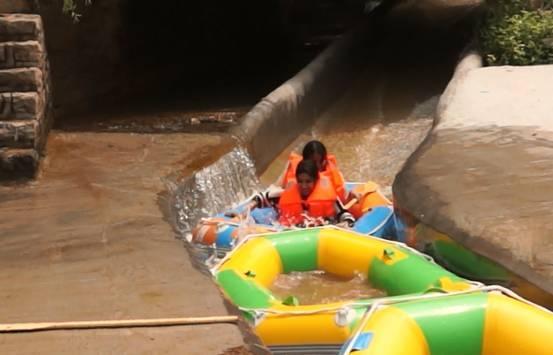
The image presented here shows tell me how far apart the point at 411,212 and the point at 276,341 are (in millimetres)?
1494

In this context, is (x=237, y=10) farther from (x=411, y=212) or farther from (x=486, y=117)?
(x=411, y=212)

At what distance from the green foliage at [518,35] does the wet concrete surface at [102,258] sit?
12.8 feet

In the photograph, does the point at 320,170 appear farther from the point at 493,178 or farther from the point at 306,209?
the point at 493,178

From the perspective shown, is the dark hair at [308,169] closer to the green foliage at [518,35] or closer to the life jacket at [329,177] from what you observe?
the life jacket at [329,177]

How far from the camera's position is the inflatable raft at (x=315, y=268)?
4.18m

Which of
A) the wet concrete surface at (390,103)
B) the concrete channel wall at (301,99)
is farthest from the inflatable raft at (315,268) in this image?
the concrete channel wall at (301,99)

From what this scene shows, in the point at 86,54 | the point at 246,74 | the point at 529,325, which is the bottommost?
the point at 246,74

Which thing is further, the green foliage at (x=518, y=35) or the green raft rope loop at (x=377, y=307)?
the green foliage at (x=518, y=35)

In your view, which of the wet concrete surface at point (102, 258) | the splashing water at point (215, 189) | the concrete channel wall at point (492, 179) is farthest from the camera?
the splashing water at point (215, 189)

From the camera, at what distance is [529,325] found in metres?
3.66

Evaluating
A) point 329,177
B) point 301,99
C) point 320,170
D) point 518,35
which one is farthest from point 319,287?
point 518,35

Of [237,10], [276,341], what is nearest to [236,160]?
[276,341]

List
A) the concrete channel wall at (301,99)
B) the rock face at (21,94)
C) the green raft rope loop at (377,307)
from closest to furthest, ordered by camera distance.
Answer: the green raft rope loop at (377,307), the rock face at (21,94), the concrete channel wall at (301,99)

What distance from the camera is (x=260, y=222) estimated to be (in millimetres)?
6477
